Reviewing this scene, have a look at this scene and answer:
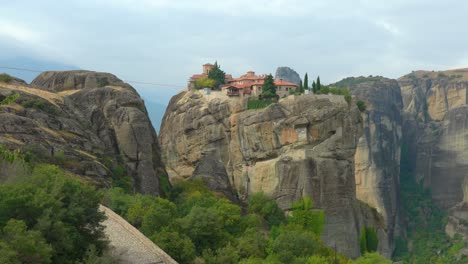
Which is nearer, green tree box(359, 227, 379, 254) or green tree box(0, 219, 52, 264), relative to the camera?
green tree box(0, 219, 52, 264)

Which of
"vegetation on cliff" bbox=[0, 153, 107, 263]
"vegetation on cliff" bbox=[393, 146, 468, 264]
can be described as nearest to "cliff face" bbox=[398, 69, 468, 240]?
"vegetation on cliff" bbox=[393, 146, 468, 264]

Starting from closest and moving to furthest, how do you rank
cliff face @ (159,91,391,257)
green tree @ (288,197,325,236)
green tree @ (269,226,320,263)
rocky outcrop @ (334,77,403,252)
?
green tree @ (269,226,320,263)
green tree @ (288,197,325,236)
cliff face @ (159,91,391,257)
rocky outcrop @ (334,77,403,252)

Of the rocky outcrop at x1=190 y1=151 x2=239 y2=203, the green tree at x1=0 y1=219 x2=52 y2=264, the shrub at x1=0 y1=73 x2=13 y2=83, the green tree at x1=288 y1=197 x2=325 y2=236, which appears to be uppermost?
the shrub at x1=0 y1=73 x2=13 y2=83

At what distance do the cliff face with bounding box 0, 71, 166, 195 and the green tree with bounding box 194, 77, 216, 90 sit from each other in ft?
78.4

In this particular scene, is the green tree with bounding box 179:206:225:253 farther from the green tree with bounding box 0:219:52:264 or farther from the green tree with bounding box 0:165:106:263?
the green tree with bounding box 0:219:52:264

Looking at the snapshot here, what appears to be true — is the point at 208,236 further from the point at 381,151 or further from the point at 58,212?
the point at 381,151

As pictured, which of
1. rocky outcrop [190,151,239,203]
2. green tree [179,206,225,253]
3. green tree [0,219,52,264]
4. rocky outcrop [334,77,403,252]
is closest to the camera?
green tree [0,219,52,264]

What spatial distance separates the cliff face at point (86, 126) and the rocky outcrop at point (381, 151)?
54485 millimetres

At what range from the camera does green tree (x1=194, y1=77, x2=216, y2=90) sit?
78.1 m

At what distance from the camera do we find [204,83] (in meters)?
78.4

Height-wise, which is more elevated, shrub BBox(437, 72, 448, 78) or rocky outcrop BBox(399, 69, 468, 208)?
shrub BBox(437, 72, 448, 78)

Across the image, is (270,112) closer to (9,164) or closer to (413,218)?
(9,164)

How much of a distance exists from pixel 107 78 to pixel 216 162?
14289mm

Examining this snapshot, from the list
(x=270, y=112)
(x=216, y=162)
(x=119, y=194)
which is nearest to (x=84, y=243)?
(x=119, y=194)
